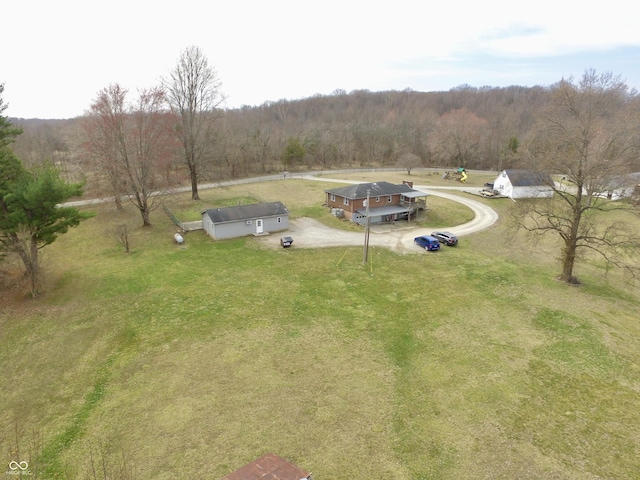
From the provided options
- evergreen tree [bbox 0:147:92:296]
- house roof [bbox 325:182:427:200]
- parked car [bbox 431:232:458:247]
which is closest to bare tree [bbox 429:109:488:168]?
house roof [bbox 325:182:427:200]

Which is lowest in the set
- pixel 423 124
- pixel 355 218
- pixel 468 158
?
pixel 355 218

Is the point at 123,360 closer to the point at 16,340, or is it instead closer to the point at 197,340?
the point at 197,340

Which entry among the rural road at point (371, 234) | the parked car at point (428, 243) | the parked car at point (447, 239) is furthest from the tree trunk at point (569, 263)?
the rural road at point (371, 234)

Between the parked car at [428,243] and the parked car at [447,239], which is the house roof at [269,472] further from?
the parked car at [447,239]

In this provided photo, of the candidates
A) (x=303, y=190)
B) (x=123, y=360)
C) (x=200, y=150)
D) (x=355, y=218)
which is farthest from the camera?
(x=303, y=190)

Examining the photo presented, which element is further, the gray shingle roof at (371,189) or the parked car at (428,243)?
the gray shingle roof at (371,189)

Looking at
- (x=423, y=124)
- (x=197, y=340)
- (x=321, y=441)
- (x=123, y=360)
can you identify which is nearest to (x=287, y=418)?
(x=321, y=441)
